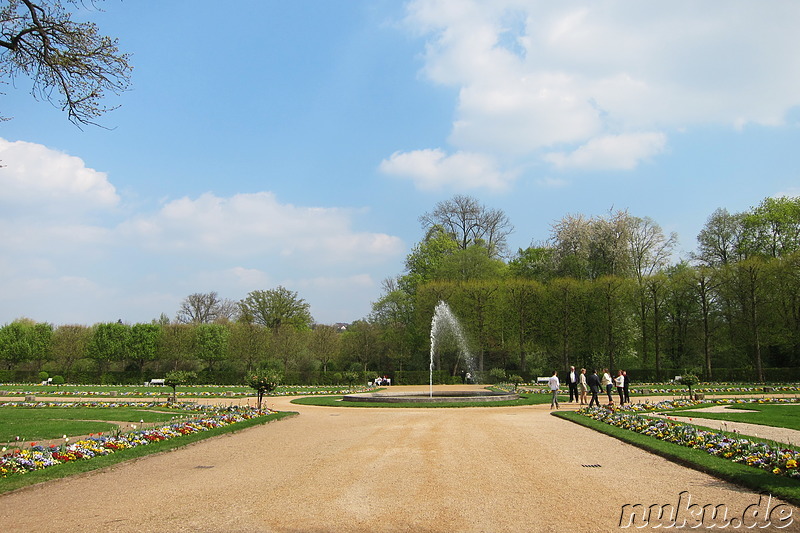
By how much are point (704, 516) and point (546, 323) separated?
4654 cm

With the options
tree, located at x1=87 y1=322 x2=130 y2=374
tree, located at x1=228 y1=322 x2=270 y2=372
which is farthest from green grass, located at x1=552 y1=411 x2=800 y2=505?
tree, located at x1=87 y1=322 x2=130 y2=374

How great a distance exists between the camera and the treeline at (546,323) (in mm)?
48406

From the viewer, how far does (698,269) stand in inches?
2036

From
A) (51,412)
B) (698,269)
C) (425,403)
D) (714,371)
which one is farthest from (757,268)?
(51,412)

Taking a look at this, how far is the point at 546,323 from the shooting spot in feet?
171

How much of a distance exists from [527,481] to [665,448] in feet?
14.7

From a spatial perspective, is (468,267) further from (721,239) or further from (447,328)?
(721,239)

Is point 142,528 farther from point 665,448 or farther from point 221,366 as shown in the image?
point 221,366

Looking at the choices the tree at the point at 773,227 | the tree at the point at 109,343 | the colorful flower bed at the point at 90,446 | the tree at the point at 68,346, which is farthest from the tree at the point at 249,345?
the tree at the point at 773,227

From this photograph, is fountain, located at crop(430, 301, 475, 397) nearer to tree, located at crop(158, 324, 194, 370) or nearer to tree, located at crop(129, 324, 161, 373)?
tree, located at crop(158, 324, 194, 370)

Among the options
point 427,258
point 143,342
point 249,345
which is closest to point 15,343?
point 143,342

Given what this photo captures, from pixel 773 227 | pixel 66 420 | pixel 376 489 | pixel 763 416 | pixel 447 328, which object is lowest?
pixel 66 420

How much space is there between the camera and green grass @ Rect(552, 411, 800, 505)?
7.67 metres

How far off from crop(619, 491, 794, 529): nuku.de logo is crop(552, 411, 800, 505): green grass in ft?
1.10
